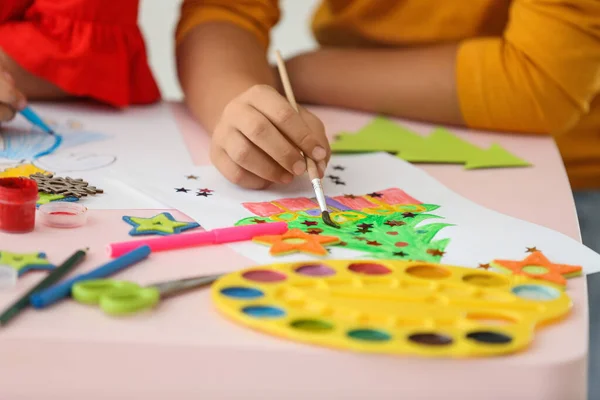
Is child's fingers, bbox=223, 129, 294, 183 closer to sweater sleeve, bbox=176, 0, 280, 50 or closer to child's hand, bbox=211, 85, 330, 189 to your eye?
child's hand, bbox=211, 85, 330, 189

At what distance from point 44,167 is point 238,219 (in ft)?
0.65

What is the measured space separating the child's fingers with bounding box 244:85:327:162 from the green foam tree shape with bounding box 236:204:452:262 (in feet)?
0.20

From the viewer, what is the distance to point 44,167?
26.2 inches

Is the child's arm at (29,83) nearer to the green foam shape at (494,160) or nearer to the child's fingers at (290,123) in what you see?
the child's fingers at (290,123)

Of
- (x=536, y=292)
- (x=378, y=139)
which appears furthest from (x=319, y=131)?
(x=536, y=292)

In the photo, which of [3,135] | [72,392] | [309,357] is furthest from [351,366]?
[3,135]

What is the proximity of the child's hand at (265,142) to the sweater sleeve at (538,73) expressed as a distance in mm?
277

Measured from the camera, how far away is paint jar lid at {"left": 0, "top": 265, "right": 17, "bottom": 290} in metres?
0.44

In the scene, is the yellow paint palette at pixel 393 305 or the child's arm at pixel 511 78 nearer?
the yellow paint palette at pixel 393 305

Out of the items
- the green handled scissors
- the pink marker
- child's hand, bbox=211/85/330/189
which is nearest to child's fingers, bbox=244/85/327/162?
→ child's hand, bbox=211/85/330/189

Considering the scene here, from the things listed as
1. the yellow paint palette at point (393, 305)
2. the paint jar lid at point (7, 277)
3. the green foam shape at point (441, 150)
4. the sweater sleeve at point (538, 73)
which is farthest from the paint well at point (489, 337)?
the sweater sleeve at point (538, 73)

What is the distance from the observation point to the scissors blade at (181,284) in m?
0.44

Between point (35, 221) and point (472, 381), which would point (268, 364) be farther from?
point (35, 221)

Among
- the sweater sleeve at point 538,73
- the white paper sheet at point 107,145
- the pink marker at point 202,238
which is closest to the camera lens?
the pink marker at point 202,238
